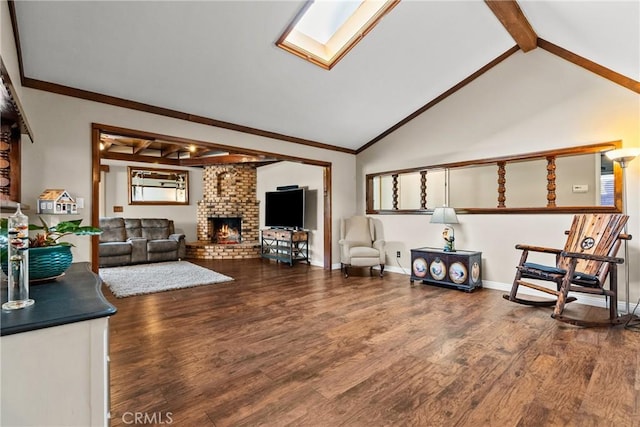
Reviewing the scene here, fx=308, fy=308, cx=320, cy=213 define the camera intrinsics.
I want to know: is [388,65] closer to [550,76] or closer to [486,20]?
[486,20]

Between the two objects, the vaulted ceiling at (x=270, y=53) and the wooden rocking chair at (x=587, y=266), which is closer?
the vaulted ceiling at (x=270, y=53)

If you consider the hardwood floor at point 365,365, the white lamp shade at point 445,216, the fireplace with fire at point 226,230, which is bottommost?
the hardwood floor at point 365,365

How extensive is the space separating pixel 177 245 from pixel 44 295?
571cm

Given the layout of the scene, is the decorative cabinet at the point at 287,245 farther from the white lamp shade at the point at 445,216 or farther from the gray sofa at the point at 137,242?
the white lamp shade at the point at 445,216

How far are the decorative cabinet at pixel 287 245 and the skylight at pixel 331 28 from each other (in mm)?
3368

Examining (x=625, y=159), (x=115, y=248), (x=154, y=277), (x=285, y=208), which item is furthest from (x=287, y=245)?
(x=625, y=159)

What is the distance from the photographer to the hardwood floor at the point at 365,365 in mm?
1569

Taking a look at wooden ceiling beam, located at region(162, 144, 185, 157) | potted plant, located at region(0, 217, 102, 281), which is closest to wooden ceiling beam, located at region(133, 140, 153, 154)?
wooden ceiling beam, located at region(162, 144, 185, 157)

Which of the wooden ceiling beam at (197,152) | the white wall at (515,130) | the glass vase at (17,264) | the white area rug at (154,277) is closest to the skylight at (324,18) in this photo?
the white wall at (515,130)

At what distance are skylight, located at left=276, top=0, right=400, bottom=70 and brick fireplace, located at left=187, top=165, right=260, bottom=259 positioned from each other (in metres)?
4.64

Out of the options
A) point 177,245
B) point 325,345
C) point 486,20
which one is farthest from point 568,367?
point 177,245

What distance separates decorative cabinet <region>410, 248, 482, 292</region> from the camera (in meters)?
3.99

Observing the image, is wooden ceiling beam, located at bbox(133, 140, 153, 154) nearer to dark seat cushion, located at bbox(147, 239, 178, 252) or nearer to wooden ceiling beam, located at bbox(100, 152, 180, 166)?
wooden ceiling beam, located at bbox(100, 152, 180, 166)

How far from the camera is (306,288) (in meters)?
4.16
